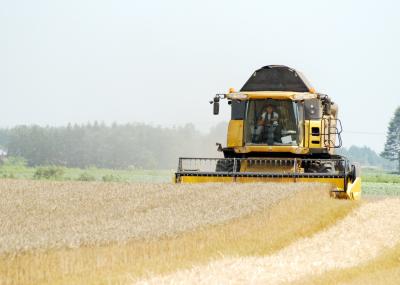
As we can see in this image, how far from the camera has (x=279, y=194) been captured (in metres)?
18.6

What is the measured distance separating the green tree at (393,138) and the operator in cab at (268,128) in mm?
103317

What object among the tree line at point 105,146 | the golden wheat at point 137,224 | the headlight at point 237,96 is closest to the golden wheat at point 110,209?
the golden wheat at point 137,224

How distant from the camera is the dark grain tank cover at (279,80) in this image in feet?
76.7

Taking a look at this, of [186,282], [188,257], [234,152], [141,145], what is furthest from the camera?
[141,145]

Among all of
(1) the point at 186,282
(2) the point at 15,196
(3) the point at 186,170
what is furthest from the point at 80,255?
(3) the point at 186,170

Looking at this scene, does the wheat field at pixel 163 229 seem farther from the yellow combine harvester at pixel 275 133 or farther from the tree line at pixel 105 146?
the tree line at pixel 105 146

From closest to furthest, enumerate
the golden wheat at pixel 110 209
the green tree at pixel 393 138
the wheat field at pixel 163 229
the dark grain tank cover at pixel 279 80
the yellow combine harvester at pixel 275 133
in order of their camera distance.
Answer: the wheat field at pixel 163 229 → the golden wheat at pixel 110 209 → the yellow combine harvester at pixel 275 133 → the dark grain tank cover at pixel 279 80 → the green tree at pixel 393 138

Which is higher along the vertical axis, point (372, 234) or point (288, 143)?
point (288, 143)

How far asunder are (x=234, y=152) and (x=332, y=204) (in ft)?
13.4

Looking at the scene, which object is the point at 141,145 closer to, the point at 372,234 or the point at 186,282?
the point at 372,234

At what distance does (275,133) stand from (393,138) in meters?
106

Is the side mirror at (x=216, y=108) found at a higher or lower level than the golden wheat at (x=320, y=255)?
higher

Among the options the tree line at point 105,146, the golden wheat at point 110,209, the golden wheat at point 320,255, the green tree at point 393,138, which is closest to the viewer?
the golden wheat at point 320,255

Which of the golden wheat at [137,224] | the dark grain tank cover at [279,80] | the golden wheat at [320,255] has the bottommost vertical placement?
the golden wheat at [320,255]
